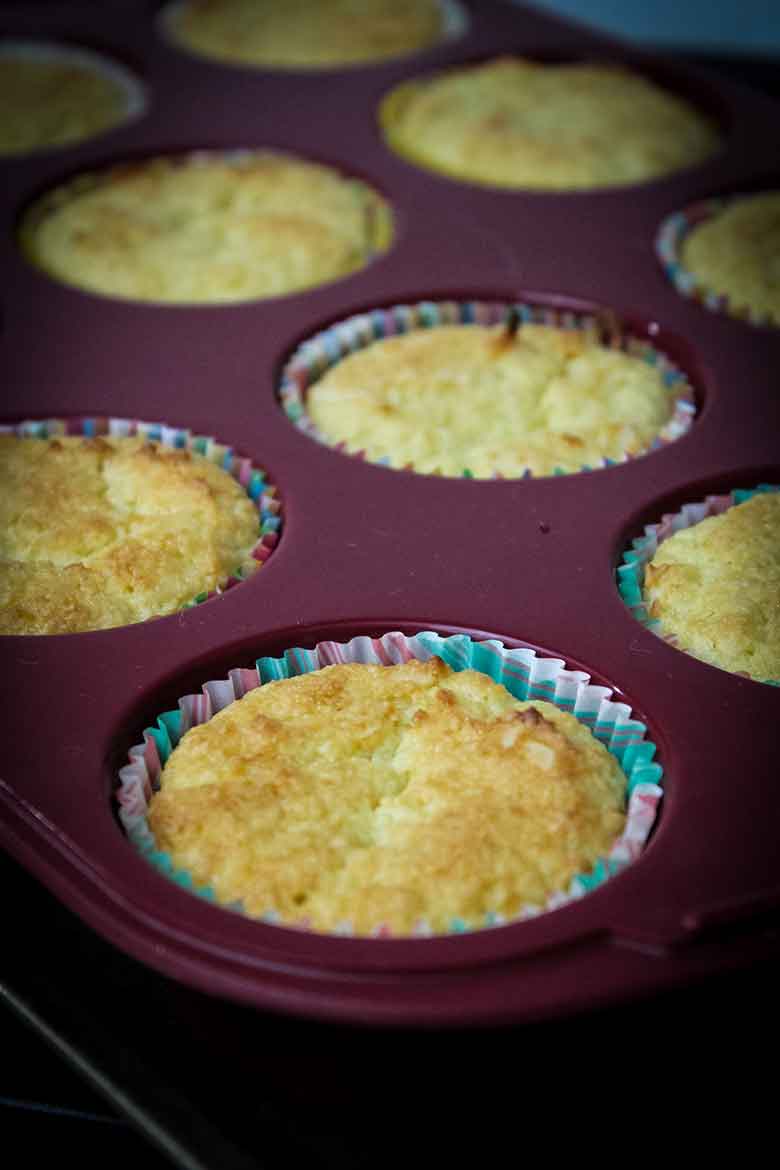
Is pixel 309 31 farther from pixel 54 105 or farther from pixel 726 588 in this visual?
pixel 726 588

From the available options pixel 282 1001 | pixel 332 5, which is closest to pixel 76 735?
pixel 282 1001

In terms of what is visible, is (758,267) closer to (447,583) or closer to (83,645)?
(447,583)

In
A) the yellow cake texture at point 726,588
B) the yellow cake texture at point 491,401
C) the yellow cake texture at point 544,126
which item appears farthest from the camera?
the yellow cake texture at point 544,126

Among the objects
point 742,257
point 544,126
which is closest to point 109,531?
point 742,257

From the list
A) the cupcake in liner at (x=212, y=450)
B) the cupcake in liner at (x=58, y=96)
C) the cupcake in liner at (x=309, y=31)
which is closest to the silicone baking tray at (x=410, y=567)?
the cupcake in liner at (x=212, y=450)

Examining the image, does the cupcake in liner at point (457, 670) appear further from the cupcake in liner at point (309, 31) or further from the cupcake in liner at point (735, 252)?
the cupcake in liner at point (309, 31)

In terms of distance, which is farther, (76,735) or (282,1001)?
(76,735)
